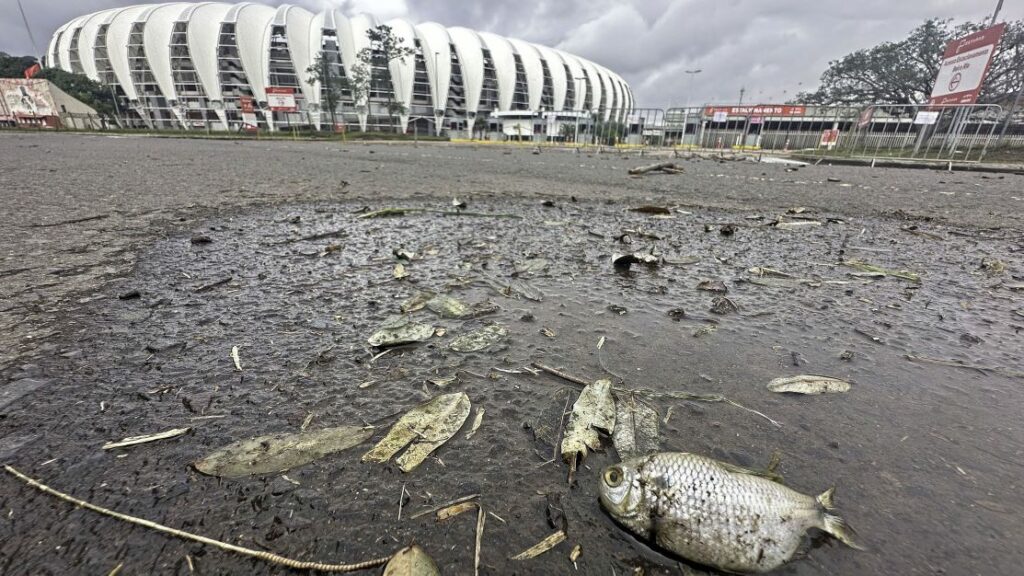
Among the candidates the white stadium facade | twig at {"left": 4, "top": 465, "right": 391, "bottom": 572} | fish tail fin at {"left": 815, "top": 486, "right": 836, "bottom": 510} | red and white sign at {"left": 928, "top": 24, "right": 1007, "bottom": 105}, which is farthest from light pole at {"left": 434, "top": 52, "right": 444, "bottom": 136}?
fish tail fin at {"left": 815, "top": 486, "right": 836, "bottom": 510}

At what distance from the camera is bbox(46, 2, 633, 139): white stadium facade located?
45688mm

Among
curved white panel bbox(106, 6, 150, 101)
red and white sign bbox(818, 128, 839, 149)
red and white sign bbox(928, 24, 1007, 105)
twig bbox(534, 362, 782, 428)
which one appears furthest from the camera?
curved white panel bbox(106, 6, 150, 101)

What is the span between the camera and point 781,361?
1.06 meters

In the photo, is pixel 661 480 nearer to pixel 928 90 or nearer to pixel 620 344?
pixel 620 344

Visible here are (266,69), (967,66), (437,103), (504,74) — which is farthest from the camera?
(504,74)

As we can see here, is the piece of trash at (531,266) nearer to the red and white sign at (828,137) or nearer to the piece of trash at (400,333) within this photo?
the piece of trash at (400,333)

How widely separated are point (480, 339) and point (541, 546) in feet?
2.06

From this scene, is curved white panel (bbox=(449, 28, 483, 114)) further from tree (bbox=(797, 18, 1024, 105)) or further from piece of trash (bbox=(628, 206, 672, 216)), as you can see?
piece of trash (bbox=(628, 206, 672, 216))

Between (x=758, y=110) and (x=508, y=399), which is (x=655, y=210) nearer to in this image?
(x=508, y=399)

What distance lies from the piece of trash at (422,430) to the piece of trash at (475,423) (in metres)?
0.02

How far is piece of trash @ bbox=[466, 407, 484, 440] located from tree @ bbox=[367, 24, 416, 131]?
1822 inches

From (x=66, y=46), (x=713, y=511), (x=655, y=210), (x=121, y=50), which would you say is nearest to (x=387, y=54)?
→ (x=121, y=50)

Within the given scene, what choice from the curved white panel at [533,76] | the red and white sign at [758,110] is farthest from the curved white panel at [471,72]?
the red and white sign at [758,110]

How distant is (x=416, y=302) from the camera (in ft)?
4.50
